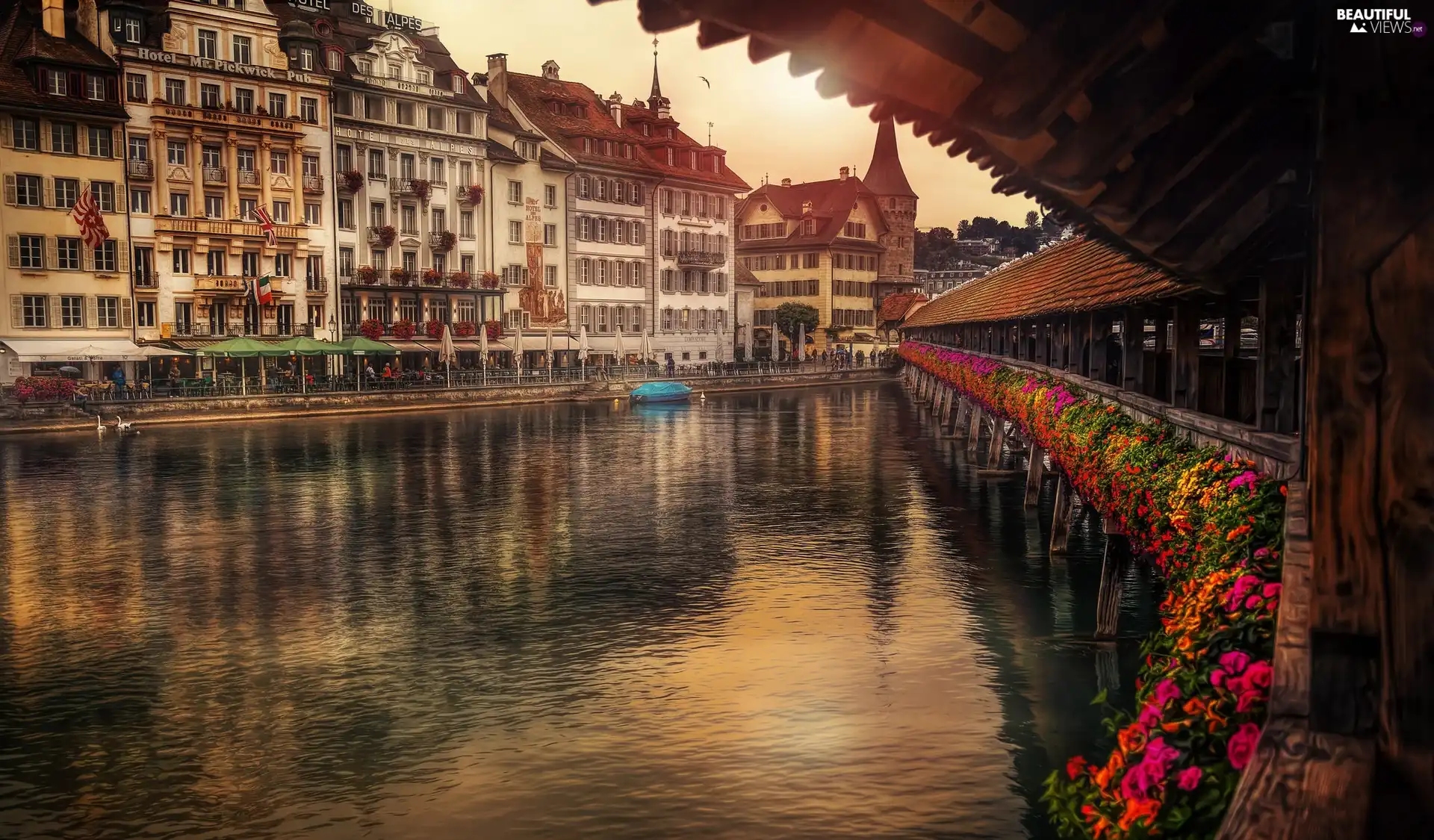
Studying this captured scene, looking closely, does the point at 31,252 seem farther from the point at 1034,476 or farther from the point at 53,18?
the point at 1034,476

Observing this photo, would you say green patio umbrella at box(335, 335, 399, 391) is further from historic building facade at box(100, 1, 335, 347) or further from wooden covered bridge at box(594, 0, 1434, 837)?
wooden covered bridge at box(594, 0, 1434, 837)

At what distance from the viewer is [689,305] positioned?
96062mm

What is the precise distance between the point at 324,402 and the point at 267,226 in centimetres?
981

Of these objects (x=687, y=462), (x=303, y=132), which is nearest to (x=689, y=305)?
(x=303, y=132)

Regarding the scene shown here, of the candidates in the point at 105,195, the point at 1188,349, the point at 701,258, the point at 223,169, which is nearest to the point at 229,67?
the point at 223,169

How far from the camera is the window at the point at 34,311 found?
59.3 meters

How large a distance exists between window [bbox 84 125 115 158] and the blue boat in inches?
1211

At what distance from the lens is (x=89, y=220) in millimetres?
55906

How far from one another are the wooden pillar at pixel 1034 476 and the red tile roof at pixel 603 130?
59154 millimetres

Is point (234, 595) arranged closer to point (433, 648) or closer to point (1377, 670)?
point (433, 648)

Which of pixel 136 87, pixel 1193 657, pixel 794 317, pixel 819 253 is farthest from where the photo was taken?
pixel 819 253

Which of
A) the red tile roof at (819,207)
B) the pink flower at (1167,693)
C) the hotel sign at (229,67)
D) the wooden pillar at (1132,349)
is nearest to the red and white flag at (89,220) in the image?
the hotel sign at (229,67)

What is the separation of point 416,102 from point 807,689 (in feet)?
216

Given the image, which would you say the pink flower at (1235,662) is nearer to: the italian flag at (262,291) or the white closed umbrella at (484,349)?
the italian flag at (262,291)
